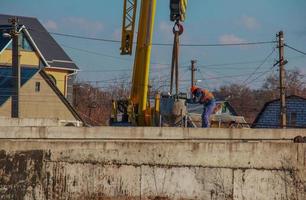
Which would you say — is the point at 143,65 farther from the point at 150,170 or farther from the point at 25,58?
the point at 25,58

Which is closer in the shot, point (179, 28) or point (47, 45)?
point (179, 28)

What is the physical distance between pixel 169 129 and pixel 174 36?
5.47 m

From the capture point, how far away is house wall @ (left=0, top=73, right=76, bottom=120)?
3853 cm

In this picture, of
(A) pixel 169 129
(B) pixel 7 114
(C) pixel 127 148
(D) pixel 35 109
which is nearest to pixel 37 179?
(C) pixel 127 148

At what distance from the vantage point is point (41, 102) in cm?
3947

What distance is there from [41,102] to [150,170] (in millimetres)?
31138

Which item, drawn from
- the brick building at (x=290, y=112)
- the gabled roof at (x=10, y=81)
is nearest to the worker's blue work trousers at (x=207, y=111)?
the gabled roof at (x=10, y=81)

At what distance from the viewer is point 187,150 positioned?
9.40m

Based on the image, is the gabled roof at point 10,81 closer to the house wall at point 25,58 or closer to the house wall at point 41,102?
the house wall at point 41,102

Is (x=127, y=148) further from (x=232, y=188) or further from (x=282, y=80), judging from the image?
(x=282, y=80)

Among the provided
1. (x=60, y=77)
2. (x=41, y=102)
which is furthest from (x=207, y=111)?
(x=60, y=77)

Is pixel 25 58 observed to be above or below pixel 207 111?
above

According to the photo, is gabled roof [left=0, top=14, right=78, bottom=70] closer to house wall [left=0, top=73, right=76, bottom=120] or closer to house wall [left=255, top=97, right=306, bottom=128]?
house wall [left=0, top=73, right=76, bottom=120]

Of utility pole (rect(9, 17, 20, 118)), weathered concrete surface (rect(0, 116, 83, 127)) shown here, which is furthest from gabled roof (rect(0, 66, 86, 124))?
weathered concrete surface (rect(0, 116, 83, 127))
